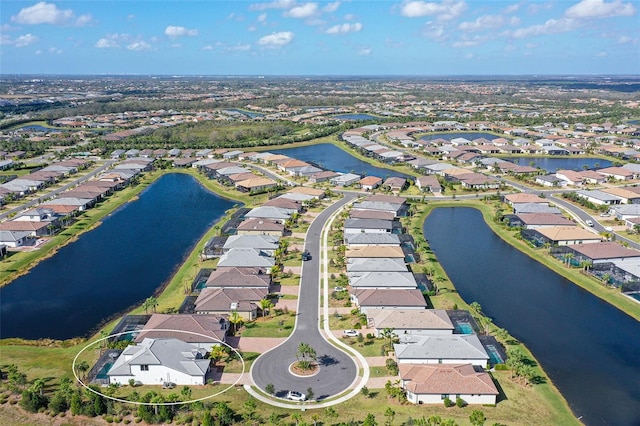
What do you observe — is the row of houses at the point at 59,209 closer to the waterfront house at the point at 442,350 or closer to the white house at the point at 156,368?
the white house at the point at 156,368

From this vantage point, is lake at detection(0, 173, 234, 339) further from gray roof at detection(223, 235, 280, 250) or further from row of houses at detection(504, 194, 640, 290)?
row of houses at detection(504, 194, 640, 290)

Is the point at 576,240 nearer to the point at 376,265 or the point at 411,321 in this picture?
the point at 376,265

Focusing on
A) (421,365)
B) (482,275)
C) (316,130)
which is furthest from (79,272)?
(316,130)

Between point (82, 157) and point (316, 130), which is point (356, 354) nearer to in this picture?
point (82, 157)

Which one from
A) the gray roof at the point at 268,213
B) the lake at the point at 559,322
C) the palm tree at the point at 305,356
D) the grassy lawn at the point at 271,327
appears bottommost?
the lake at the point at 559,322

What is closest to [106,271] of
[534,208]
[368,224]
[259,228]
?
[259,228]

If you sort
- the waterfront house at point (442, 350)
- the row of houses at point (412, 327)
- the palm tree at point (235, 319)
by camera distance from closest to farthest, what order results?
the row of houses at point (412, 327) → the waterfront house at point (442, 350) → the palm tree at point (235, 319)

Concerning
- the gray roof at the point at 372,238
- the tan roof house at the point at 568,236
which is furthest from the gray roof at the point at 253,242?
the tan roof house at the point at 568,236
